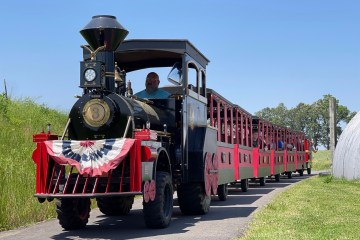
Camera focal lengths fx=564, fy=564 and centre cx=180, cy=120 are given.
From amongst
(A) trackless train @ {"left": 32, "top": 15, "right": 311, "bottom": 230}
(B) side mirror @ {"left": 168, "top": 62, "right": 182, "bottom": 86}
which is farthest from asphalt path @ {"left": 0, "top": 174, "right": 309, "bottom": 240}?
Answer: (B) side mirror @ {"left": 168, "top": 62, "right": 182, "bottom": 86}

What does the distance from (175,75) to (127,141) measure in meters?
2.92

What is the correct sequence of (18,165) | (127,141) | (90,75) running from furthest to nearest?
(18,165)
(90,75)
(127,141)

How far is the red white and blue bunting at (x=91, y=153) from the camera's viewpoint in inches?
331

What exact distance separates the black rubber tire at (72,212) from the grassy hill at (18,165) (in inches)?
47.6

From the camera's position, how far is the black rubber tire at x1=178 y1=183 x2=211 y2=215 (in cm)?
1123

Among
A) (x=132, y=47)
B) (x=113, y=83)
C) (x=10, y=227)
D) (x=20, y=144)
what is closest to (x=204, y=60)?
(x=132, y=47)

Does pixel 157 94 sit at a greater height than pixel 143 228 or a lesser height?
greater

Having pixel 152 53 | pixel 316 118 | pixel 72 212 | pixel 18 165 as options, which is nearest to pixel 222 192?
pixel 18 165

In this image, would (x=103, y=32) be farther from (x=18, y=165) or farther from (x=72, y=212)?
(x=18, y=165)

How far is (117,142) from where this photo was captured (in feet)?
27.9

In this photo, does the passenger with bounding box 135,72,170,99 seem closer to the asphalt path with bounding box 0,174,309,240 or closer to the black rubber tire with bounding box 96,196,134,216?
the black rubber tire with bounding box 96,196,134,216

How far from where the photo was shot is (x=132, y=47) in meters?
10.8

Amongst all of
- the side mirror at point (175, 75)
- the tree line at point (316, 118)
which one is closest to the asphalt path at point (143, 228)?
the side mirror at point (175, 75)

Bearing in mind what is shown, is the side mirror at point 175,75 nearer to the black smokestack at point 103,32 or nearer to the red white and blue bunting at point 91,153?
the black smokestack at point 103,32
